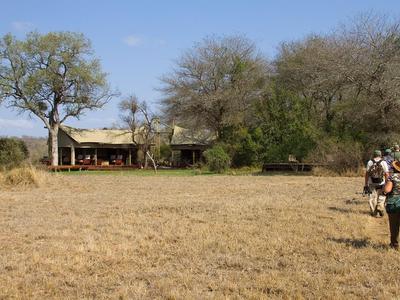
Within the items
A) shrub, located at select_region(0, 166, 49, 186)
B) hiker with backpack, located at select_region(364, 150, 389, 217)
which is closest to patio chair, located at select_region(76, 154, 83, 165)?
shrub, located at select_region(0, 166, 49, 186)

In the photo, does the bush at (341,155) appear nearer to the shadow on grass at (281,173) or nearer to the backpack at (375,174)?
the shadow on grass at (281,173)

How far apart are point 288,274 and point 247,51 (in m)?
40.6

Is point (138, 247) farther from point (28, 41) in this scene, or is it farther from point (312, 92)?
point (28, 41)

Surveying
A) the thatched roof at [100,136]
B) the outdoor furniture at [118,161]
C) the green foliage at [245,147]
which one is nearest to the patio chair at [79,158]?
the thatched roof at [100,136]

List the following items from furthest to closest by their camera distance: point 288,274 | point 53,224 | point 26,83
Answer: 1. point 26,83
2. point 53,224
3. point 288,274

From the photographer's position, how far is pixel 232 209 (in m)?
13.1

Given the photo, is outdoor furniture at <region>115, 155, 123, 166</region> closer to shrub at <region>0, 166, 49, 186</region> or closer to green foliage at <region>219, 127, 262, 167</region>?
green foliage at <region>219, 127, 262, 167</region>

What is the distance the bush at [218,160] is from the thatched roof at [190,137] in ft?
46.9

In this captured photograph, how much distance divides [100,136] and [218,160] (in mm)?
22270

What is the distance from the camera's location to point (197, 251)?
27.0 ft

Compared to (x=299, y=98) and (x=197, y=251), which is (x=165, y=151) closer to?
(x=299, y=98)

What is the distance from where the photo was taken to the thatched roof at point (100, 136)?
51.5 metres

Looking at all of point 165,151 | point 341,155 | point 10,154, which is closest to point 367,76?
point 341,155

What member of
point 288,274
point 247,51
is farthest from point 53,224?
point 247,51
